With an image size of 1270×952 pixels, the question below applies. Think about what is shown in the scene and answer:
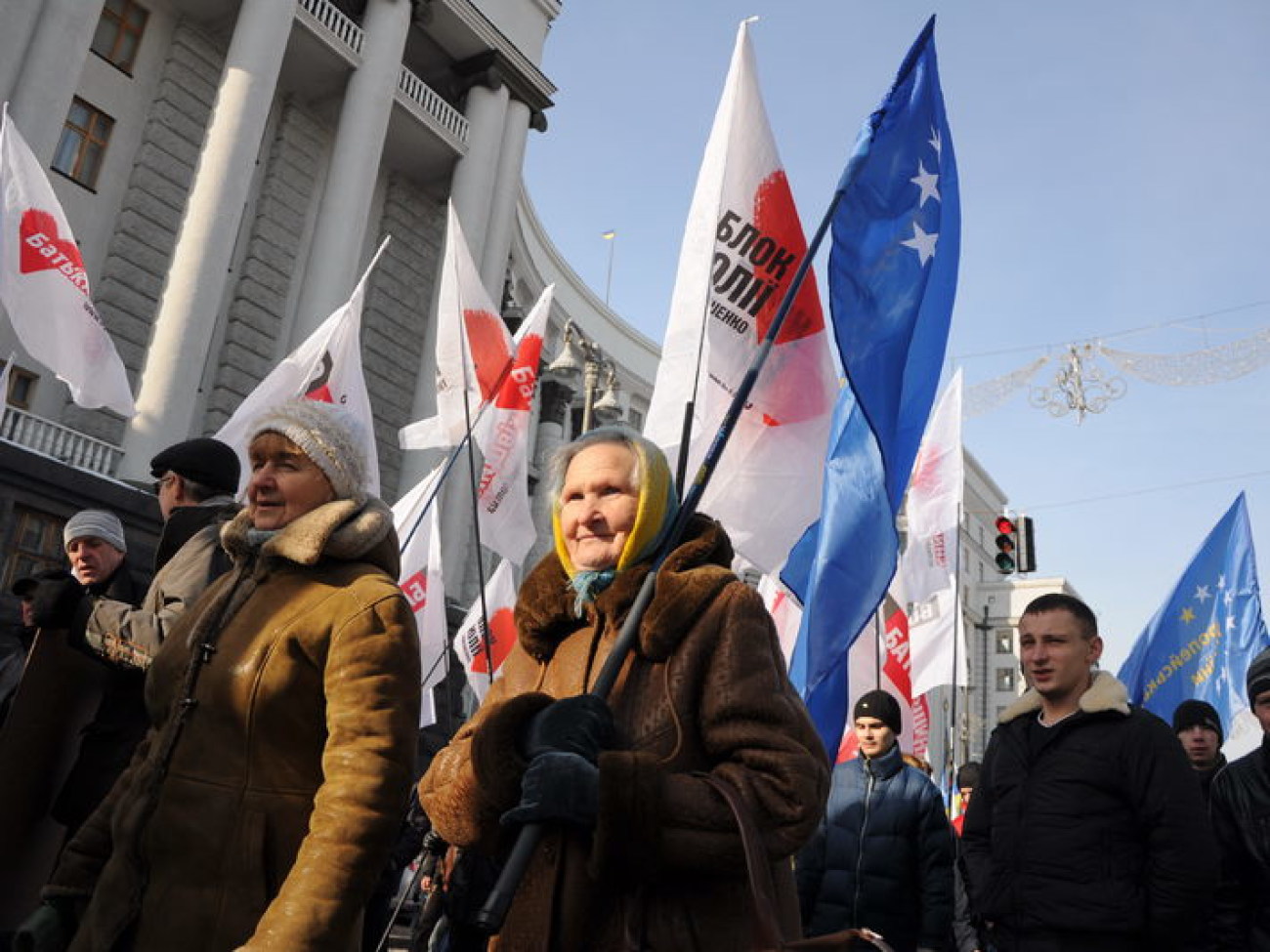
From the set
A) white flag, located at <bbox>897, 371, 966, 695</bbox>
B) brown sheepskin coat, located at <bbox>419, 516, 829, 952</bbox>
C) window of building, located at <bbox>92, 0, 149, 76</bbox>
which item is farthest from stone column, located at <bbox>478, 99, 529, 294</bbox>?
brown sheepskin coat, located at <bbox>419, 516, 829, 952</bbox>

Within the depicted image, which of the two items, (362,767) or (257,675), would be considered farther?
(257,675)

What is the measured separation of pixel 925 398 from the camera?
4270 millimetres

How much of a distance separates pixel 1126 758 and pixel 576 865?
2.17 metres

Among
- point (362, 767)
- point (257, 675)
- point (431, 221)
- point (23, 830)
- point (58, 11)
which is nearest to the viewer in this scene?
point (362, 767)

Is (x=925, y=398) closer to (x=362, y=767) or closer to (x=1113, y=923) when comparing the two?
(x=1113, y=923)

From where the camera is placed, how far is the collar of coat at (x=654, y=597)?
192cm

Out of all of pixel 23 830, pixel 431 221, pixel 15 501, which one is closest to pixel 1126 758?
pixel 23 830

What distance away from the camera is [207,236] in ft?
51.4

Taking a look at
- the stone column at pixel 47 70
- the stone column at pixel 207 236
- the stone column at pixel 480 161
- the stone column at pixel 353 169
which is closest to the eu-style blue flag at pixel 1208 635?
the stone column at pixel 207 236

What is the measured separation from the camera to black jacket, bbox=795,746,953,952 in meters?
4.91

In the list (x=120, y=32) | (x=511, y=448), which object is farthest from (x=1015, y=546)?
(x=120, y=32)

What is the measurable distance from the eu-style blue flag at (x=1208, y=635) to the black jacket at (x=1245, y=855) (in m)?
5.36

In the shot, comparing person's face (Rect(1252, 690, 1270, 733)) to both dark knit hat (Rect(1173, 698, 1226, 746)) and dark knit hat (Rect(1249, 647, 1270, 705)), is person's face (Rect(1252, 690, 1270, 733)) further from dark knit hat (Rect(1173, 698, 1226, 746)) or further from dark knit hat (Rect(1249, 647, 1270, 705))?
dark knit hat (Rect(1173, 698, 1226, 746))

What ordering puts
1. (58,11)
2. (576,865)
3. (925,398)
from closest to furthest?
(576,865)
(925,398)
(58,11)
